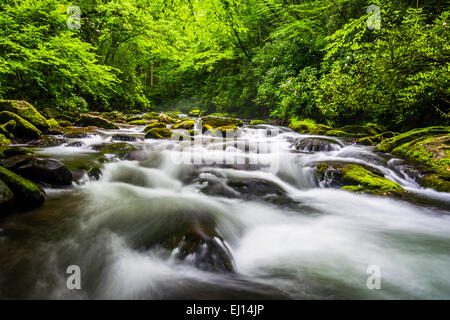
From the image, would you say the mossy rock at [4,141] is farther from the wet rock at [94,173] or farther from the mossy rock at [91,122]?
the mossy rock at [91,122]

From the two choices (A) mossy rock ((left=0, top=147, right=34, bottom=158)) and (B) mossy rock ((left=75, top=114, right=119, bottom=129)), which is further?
(B) mossy rock ((left=75, top=114, right=119, bottom=129))

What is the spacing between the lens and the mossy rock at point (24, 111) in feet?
21.7

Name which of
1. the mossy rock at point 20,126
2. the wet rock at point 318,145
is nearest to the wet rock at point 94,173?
the mossy rock at point 20,126

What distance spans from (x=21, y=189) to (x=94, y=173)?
1619mm

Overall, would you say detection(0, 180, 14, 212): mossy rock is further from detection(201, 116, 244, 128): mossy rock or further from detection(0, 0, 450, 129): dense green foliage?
detection(201, 116, 244, 128): mossy rock

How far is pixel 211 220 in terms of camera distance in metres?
2.88

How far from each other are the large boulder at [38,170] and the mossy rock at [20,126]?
3.77 metres

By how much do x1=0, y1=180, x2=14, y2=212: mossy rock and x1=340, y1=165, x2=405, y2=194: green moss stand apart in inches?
206

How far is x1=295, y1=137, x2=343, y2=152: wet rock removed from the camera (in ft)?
21.8

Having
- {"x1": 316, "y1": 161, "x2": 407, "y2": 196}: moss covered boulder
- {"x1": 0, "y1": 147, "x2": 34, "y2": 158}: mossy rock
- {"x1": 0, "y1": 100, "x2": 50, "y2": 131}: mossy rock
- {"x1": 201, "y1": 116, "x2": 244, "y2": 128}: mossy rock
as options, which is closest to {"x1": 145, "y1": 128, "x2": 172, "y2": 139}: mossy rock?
{"x1": 201, "y1": 116, "x2": 244, "y2": 128}: mossy rock

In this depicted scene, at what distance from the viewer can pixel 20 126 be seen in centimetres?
636
